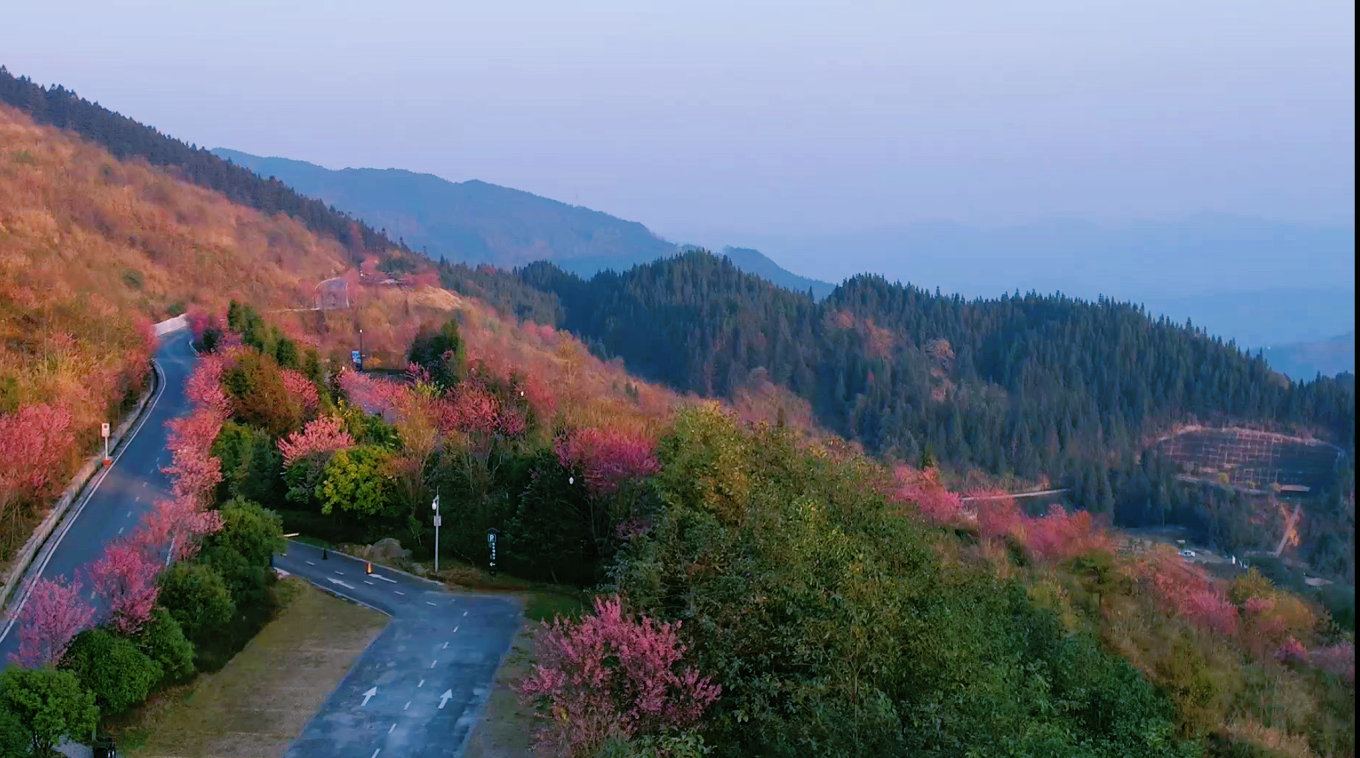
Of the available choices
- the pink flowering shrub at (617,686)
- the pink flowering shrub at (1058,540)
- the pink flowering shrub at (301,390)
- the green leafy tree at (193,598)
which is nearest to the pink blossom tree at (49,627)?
the green leafy tree at (193,598)

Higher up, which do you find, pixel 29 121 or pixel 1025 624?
pixel 29 121

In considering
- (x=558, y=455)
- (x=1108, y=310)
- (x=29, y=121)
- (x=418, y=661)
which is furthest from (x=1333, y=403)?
(x=29, y=121)

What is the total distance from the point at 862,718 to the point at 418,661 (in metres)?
12.6

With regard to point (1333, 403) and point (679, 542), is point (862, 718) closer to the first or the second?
point (679, 542)

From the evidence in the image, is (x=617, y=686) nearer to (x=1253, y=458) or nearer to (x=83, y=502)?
(x=83, y=502)

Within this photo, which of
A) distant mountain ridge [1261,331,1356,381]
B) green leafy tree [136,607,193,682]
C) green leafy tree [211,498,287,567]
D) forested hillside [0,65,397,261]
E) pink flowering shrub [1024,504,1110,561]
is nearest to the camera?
green leafy tree [136,607,193,682]

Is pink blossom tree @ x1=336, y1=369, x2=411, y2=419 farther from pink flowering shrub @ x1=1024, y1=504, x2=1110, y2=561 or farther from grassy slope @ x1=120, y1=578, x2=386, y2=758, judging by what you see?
pink flowering shrub @ x1=1024, y1=504, x2=1110, y2=561

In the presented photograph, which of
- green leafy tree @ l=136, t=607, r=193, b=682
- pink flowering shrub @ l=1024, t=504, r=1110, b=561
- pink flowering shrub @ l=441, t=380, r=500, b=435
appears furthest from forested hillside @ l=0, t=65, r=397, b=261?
green leafy tree @ l=136, t=607, r=193, b=682

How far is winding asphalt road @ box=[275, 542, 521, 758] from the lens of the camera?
18672 millimetres

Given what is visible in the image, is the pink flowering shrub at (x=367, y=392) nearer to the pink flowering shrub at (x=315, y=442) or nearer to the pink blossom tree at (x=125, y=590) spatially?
the pink flowering shrub at (x=315, y=442)

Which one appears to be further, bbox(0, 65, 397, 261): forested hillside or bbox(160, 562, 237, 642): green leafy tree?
bbox(0, 65, 397, 261): forested hillside

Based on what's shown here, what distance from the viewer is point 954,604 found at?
16219 mm

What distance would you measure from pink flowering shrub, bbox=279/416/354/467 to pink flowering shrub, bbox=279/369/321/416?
3382 millimetres

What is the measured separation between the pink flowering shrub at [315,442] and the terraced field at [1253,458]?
67722 millimetres
